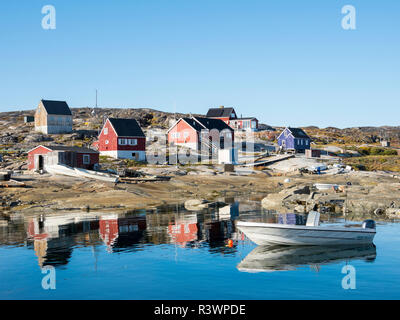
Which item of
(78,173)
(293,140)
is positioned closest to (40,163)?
(78,173)

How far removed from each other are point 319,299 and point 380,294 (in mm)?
2820

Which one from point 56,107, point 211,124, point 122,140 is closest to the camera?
point 122,140

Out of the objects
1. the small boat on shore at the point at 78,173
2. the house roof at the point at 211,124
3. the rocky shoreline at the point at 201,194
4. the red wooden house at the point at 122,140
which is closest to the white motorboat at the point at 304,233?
the rocky shoreline at the point at 201,194

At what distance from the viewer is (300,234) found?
2734 cm

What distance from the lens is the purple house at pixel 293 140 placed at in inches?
4001

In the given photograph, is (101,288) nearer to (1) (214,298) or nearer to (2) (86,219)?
(1) (214,298)

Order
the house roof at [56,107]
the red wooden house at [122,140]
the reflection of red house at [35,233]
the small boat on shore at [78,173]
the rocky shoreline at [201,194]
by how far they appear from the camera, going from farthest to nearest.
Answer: the house roof at [56,107] < the red wooden house at [122,140] < the small boat on shore at [78,173] < the rocky shoreline at [201,194] < the reflection of red house at [35,233]

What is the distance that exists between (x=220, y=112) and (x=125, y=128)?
4773 cm

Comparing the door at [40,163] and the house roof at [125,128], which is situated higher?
the house roof at [125,128]

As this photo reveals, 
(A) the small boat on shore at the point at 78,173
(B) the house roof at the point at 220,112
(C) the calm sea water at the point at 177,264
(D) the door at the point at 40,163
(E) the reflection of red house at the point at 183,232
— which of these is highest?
(B) the house roof at the point at 220,112

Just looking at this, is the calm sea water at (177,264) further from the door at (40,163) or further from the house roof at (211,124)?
the house roof at (211,124)

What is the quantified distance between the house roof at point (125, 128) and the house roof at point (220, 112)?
144 feet

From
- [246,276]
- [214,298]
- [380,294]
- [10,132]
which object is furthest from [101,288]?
[10,132]

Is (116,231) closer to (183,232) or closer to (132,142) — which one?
(183,232)
